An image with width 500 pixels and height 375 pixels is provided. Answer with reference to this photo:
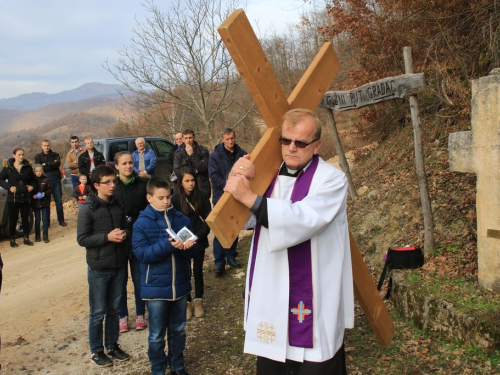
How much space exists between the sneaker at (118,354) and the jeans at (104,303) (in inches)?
1.8

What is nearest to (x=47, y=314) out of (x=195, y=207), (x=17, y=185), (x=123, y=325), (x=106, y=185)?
(x=123, y=325)

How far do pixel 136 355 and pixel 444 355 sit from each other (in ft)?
9.90

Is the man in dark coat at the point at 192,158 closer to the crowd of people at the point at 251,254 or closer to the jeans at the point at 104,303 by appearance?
the crowd of people at the point at 251,254

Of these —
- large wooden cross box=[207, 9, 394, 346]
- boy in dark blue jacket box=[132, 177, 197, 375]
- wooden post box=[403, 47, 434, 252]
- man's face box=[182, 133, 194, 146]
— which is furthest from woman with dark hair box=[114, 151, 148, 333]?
wooden post box=[403, 47, 434, 252]

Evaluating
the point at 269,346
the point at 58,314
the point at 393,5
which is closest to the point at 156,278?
the point at 269,346

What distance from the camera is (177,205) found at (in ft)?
17.4

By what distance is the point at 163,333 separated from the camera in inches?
153

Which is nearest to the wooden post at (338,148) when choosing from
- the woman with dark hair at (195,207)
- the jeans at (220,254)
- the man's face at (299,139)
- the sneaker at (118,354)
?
the jeans at (220,254)

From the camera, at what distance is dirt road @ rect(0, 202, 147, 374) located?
187 inches

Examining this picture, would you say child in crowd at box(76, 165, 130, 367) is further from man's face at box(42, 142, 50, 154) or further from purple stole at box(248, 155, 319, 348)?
man's face at box(42, 142, 50, 154)

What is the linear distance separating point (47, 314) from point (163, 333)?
302 centimetres

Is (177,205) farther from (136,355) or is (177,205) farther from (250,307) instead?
(250,307)

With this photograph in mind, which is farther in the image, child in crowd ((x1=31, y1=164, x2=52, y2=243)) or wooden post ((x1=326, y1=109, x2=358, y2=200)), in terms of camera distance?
child in crowd ((x1=31, y1=164, x2=52, y2=243))

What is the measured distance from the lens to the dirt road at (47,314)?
4.75 meters
